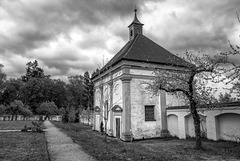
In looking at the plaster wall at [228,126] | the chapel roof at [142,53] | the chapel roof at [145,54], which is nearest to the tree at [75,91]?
the chapel roof at [142,53]

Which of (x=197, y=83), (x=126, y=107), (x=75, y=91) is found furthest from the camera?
(x=75, y=91)

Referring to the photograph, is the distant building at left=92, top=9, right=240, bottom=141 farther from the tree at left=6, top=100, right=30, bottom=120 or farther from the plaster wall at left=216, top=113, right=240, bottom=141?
the tree at left=6, top=100, right=30, bottom=120

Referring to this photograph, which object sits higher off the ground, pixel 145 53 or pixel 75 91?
pixel 145 53

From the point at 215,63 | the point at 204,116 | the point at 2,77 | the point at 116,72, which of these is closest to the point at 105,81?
the point at 116,72

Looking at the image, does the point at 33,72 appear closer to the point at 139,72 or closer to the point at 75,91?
the point at 75,91

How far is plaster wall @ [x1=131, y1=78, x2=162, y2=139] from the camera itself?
16078mm

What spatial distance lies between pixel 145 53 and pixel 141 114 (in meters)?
6.21

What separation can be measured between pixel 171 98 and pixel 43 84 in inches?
1782

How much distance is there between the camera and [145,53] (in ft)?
60.2

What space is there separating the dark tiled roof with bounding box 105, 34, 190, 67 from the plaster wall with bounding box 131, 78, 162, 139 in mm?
2209

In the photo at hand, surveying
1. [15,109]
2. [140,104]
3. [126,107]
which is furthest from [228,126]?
Result: [15,109]

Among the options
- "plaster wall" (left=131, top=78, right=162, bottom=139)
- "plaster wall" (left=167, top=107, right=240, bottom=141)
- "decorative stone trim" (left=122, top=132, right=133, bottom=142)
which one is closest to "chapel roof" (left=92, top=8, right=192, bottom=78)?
"plaster wall" (left=131, top=78, right=162, bottom=139)

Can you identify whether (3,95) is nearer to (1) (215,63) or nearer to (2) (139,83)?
(2) (139,83)

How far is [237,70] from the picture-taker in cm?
651
